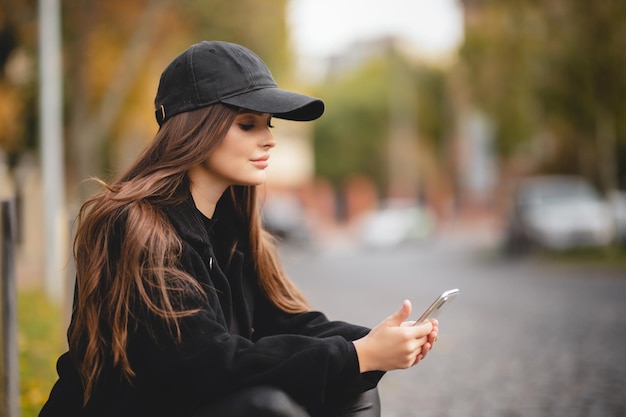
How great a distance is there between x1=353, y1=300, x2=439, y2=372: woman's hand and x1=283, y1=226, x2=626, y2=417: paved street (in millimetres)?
2503

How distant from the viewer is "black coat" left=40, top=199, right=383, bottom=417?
245cm

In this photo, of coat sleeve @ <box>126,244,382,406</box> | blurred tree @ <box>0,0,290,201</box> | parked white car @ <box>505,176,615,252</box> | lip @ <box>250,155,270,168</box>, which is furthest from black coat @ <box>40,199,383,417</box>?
parked white car @ <box>505,176,615,252</box>

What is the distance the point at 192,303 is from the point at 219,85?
661mm

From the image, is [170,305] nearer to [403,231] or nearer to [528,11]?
[528,11]

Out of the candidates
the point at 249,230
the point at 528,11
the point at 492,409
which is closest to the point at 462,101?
the point at 528,11

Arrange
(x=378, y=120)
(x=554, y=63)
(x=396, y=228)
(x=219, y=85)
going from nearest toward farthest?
(x=219, y=85) < (x=554, y=63) < (x=396, y=228) < (x=378, y=120)

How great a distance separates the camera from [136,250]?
8.20 feet

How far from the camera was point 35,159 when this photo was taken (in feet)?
71.1

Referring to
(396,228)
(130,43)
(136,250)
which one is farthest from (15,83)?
(396,228)

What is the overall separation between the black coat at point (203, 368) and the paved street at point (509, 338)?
2.46m

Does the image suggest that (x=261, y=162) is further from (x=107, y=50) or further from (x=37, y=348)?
(x=107, y=50)

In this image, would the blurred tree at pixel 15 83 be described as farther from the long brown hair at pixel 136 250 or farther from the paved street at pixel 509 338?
the long brown hair at pixel 136 250

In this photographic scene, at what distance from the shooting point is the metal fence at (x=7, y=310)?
3.79m

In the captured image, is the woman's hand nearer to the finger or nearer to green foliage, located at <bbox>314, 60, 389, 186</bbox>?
the finger
